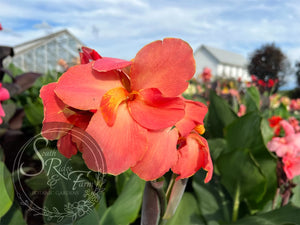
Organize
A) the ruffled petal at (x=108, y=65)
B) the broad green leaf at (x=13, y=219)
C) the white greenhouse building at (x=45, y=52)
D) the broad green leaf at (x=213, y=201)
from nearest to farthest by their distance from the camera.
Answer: the ruffled petal at (x=108, y=65), the broad green leaf at (x=13, y=219), the broad green leaf at (x=213, y=201), the white greenhouse building at (x=45, y=52)

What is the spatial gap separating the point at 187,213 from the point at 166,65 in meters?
0.68

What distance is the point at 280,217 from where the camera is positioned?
0.71 meters

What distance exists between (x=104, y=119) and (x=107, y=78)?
0.05 metres

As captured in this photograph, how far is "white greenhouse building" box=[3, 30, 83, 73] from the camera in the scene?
33.2ft

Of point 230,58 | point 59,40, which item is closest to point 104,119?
point 59,40

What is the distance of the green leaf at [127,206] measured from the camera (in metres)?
0.70

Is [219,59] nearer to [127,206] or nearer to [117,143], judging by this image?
[127,206]

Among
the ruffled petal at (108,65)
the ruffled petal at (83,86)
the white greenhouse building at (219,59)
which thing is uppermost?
the ruffled petal at (108,65)

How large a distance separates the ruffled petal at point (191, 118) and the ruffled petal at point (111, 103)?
7 cm

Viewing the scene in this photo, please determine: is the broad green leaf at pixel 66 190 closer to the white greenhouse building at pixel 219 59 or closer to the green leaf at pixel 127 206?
the green leaf at pixel 127 206

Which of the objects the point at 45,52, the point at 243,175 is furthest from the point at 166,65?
the point at 45,52

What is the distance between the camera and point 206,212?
0.96m

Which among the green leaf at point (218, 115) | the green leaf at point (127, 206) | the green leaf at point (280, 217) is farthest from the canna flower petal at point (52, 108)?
the green leaf at point (218, 115)

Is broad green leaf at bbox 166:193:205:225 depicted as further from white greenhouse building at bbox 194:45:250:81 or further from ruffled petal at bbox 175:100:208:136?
white greenhouse building at bbox 194:45:250:81
